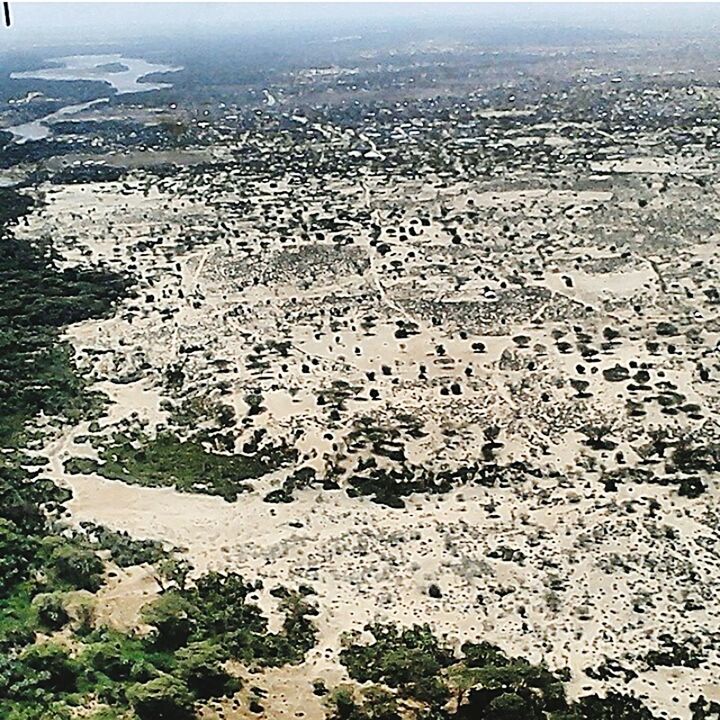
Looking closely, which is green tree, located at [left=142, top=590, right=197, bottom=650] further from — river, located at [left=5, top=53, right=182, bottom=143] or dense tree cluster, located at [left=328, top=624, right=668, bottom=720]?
river, located at [left=5, top=53, right=182, bottom=143]

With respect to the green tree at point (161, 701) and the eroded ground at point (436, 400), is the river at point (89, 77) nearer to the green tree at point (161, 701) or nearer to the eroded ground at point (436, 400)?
the eroded ground at point (436, 400)

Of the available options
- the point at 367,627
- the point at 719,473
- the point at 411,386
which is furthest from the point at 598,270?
the point at 367,627

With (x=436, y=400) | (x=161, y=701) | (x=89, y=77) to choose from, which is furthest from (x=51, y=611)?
(x=89, y=77)

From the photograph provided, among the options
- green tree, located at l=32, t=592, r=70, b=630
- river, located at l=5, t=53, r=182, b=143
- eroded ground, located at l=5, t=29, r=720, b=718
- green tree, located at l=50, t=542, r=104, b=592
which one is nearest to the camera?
green tree, located at l=32, t=592, r=70, b=630

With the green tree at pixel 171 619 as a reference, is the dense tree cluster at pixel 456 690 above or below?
below

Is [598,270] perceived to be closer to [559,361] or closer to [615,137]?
[559,361]

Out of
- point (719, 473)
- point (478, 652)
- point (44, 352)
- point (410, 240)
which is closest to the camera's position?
point (478, 652)

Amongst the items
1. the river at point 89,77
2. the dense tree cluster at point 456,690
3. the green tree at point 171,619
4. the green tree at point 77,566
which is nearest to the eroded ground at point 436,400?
the dense tree cluster at point 456,690

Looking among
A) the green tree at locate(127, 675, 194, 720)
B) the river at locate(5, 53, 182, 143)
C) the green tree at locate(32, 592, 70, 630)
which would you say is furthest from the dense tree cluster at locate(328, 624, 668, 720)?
the river at locate(5, 53, 182, 143)

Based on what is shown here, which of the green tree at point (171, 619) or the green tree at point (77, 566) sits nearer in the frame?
the green tree at point (171, 619)

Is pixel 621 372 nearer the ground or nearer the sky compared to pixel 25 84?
nearer the ground

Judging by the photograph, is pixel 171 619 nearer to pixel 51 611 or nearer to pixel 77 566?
pixel 51 611
